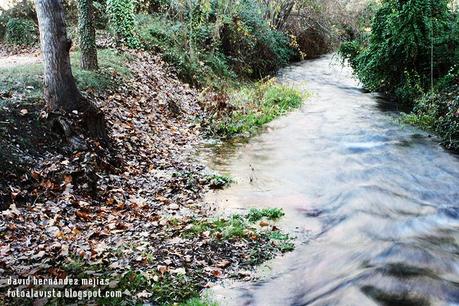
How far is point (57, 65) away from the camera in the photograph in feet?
24.7

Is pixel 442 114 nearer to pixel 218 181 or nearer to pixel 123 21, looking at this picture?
pixel 218 181

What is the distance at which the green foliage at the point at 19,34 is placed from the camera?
16422 millimetres

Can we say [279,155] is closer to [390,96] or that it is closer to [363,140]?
[363,140]

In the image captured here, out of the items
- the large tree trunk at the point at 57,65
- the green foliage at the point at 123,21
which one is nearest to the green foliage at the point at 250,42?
the green foliage at the point at 123,21

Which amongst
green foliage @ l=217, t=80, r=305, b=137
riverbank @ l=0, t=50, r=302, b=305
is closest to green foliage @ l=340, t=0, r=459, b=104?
green foliage @ l=217, t=80, r=305, b=137

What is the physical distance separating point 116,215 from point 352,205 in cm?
398

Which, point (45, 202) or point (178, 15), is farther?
point (178, 15)

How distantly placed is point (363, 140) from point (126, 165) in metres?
6.40

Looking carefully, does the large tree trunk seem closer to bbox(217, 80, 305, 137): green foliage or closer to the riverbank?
the riverbank

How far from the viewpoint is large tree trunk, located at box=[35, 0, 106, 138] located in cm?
735

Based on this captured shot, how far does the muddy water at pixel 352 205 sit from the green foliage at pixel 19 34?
10.2 m

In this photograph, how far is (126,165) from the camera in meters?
8.22

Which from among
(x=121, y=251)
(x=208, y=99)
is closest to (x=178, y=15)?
(x=208, y=99)

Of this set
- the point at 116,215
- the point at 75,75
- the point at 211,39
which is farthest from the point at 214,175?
the point at 211,39
